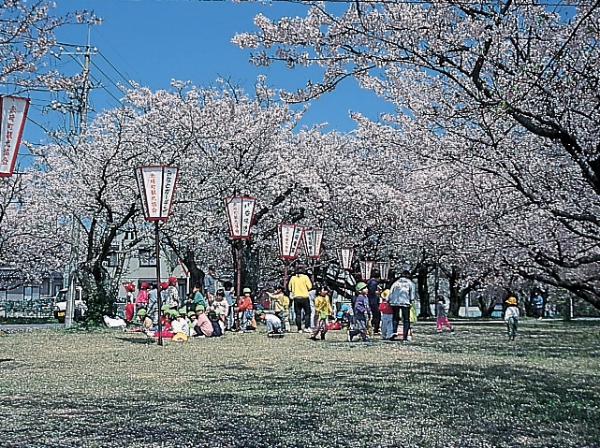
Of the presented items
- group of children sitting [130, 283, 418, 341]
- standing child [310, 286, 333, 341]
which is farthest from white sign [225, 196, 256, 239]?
standing child [310, 286, 333, 341]

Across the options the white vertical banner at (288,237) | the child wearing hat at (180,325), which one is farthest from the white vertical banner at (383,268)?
the child wearing hat at (180,325)

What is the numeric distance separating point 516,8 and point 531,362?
524 centimetres

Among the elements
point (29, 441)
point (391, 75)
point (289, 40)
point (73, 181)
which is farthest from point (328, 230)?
point (29, 441)

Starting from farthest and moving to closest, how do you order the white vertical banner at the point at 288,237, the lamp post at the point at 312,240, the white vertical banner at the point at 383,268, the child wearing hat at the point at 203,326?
the white vertical banner at the point at 383,268 < the lamp post at the point at 312,240 < the white vertical banner at the point at 288,237 < the child wearing hat at the point at 203,326

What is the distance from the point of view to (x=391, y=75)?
13.1m

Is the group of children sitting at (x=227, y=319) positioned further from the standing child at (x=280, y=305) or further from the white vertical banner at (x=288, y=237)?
the white vertical banner at (x=288, y=237)

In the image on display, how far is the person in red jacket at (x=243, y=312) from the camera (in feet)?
59.9

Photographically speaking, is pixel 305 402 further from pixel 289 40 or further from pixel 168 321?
pixel 168 321

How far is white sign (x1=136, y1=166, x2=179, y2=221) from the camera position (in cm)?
1330

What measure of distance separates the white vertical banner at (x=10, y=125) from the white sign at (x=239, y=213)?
8.50 meters

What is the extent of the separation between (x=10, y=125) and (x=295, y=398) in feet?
17.7

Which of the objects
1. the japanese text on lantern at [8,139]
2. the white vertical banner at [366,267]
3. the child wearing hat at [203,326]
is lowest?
the child wearing hat at [203,326]

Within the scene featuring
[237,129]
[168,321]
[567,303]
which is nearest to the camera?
[168,321]

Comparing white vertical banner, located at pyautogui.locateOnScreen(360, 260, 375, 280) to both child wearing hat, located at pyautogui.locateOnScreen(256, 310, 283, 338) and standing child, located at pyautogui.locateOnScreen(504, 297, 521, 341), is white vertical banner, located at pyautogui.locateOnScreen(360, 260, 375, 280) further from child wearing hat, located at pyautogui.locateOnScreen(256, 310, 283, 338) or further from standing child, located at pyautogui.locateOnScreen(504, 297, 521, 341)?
child wearing hat, located at pyautogui.locateOnScreen(256, 310, 283, 338)
